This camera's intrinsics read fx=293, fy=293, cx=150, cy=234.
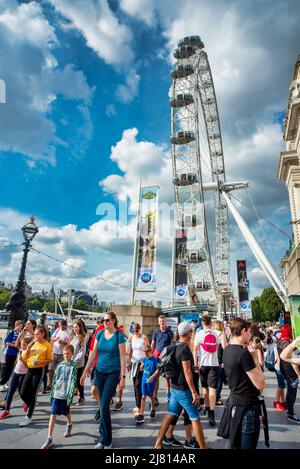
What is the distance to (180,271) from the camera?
39281mm

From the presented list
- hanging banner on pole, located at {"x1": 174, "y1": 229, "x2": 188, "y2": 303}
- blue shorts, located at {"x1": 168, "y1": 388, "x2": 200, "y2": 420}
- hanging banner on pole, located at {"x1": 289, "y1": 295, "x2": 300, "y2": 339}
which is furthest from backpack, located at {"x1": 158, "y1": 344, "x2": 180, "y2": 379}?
hanging banner on pole, located at {"x1": 174, "y1": 229, "x2": 188, "y2": 303}

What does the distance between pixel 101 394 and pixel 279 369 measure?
163 inches

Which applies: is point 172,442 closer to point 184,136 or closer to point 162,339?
point 162,339

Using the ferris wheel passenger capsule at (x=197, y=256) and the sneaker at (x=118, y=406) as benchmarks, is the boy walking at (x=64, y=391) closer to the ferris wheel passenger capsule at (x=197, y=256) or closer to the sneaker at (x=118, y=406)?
the sneaker at (x=118, y=406)

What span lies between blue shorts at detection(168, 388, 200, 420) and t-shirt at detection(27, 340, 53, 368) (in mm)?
2680

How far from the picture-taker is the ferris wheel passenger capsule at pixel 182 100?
39.0 meters

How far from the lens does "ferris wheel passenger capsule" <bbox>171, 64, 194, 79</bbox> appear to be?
38.9 metres

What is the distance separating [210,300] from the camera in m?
45.2

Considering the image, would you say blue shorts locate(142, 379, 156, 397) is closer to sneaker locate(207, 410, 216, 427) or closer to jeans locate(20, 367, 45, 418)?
sneaker locate(207, 410, 216, 427)

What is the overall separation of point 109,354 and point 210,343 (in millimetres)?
2347

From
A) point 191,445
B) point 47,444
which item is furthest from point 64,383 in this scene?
point 191,445

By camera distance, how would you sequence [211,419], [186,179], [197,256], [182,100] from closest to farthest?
[211,419]
[182,100]
[186,179]
[197,256]

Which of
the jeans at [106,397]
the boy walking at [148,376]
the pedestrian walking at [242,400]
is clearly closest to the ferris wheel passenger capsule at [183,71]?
the boy walking at [148,376]

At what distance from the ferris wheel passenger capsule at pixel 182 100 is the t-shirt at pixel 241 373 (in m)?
40.9
